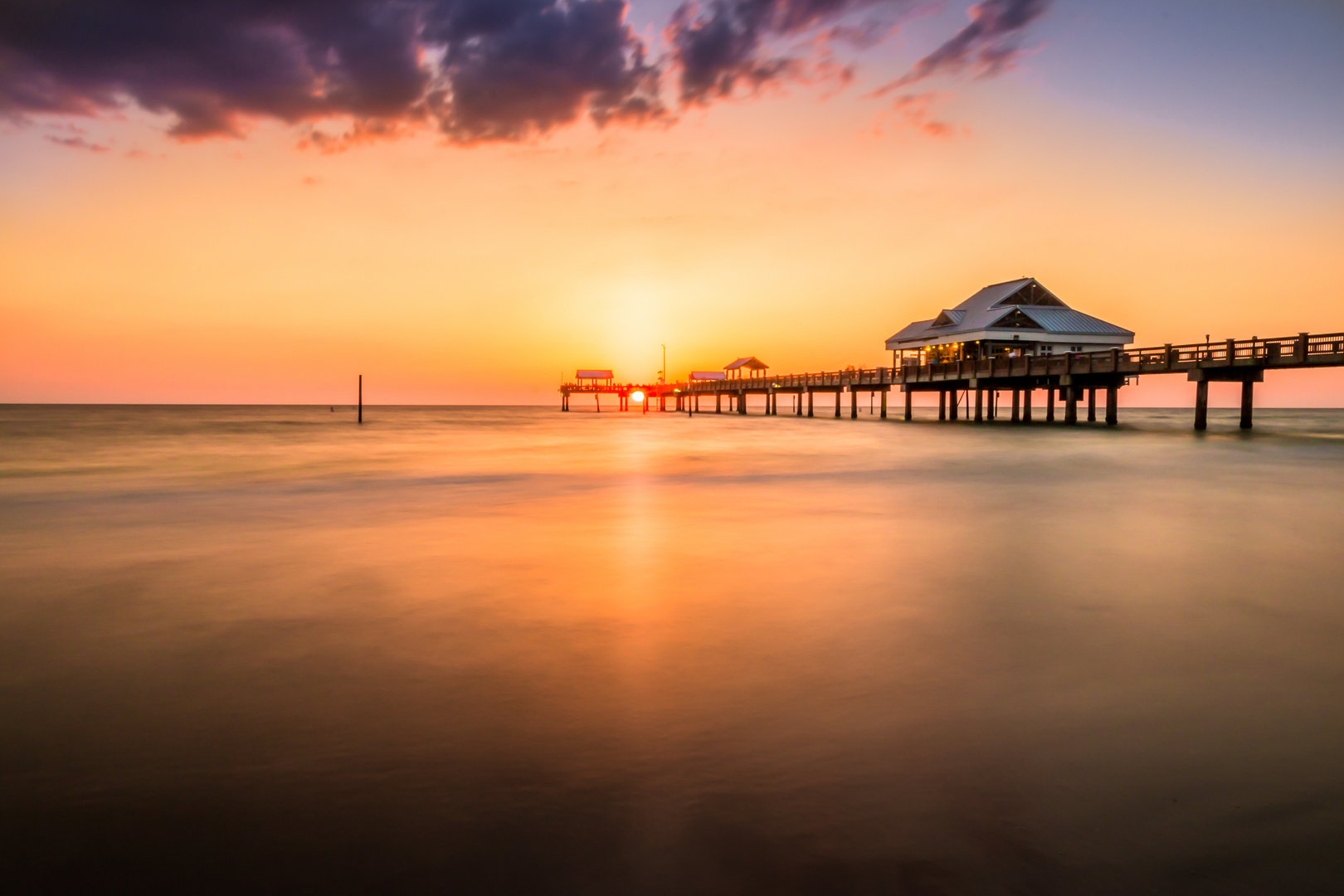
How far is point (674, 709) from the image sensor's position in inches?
205

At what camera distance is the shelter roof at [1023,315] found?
54.3 metres

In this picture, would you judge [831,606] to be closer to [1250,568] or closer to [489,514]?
[1250,568]

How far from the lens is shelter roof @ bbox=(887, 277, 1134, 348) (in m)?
54.3

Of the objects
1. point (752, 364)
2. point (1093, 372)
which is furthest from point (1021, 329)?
point (752, 364)

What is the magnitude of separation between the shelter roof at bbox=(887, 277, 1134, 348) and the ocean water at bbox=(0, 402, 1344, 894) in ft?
145

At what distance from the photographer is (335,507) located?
16328mm

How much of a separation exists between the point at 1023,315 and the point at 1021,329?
119 centimetres

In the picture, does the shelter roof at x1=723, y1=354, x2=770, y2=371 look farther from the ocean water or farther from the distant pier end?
the ocean water

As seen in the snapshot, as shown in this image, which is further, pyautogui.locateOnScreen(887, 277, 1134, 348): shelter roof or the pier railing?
pyautogui.locateOnScreen(887, 277, 1134, 348): shelter roof

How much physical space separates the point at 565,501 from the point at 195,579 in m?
9.10

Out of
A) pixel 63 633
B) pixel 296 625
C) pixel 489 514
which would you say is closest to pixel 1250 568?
pixel 296 625

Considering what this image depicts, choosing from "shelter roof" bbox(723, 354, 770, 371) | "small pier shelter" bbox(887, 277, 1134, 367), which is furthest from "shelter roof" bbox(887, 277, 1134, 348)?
"shelter roof" bbox(723, 354, 770, 371)

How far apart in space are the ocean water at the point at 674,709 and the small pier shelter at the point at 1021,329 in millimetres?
43722

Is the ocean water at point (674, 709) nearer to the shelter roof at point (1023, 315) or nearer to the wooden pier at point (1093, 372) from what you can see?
the wooden pier at point (1093, 372)
